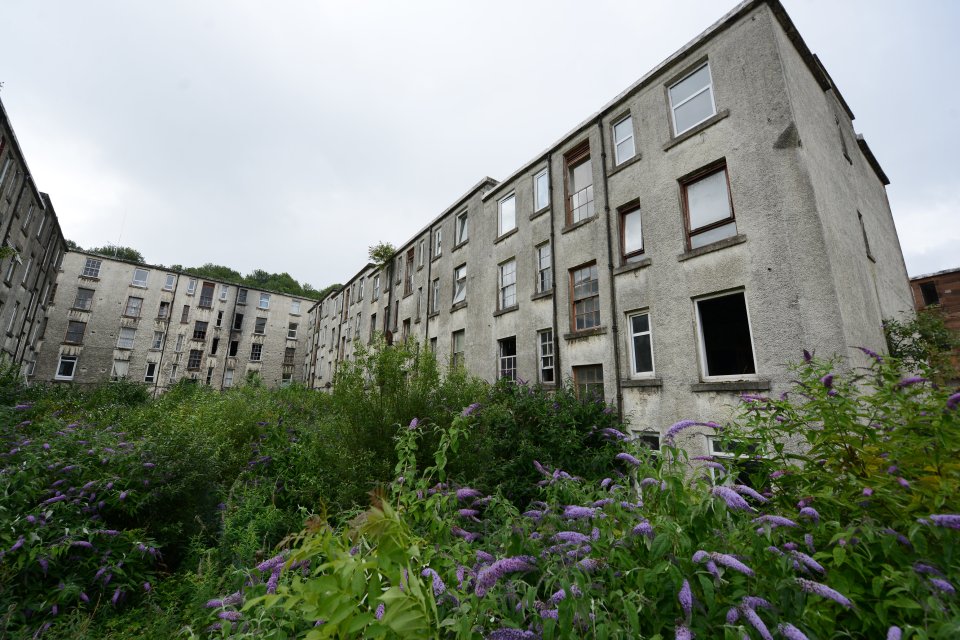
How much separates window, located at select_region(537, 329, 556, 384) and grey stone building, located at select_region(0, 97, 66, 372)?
66.9ft

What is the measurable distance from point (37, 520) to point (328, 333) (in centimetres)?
3453

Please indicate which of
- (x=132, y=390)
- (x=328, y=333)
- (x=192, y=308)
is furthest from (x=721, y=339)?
(x=192, y=308)

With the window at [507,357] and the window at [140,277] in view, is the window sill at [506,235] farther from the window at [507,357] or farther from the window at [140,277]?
the window at [140,277]

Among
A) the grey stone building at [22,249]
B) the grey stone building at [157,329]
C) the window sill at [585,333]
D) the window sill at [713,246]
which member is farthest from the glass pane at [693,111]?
the grey stone building at [157,329]

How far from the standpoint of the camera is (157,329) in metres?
37.9

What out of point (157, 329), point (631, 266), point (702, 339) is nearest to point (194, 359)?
point (157, 329)

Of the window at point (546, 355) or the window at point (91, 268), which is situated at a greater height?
the window at point (91, 268)

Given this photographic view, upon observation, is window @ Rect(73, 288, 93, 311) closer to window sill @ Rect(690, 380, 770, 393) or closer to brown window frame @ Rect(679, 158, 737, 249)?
brown window frame @ Rect(679, 158, 737, 249)

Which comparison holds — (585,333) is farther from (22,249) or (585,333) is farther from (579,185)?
(22,249)

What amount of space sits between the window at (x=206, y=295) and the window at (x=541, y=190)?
41279 mm

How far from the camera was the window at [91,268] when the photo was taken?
3591 centimetres

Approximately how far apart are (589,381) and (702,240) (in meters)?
5.04

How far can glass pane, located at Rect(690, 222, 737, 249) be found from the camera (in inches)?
356

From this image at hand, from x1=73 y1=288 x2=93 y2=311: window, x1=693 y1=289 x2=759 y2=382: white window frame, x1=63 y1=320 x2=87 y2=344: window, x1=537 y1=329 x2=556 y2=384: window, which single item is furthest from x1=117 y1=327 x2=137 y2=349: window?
x1=693 y1=289 x2=759 y2=382: white window frame
